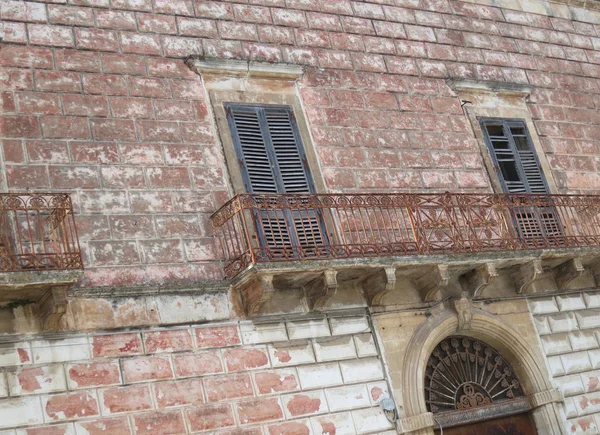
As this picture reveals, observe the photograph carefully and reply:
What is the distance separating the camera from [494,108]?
1625cm

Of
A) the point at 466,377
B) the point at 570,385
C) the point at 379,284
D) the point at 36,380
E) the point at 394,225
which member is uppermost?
the point at 394,225

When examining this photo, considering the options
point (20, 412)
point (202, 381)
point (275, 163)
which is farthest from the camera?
point (275, 163)

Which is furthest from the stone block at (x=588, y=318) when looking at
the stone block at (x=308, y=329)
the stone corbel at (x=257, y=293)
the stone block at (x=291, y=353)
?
the stone corbel at (x=257, y=293)

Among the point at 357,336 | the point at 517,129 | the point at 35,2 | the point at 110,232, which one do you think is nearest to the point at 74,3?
the point at 35,2

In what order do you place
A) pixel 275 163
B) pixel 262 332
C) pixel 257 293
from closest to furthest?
pixel 257 293, pixel 262 332, pixel 275 163

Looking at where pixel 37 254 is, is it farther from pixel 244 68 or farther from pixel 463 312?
pixel 463 312

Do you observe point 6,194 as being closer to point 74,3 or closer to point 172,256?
point 172,256

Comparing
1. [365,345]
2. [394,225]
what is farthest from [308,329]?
[394,225]

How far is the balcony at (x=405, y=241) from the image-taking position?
40.1ft

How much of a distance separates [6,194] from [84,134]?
1.69 metres

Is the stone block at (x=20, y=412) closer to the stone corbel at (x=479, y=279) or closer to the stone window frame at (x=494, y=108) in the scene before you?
the stone corbel at (x=479, y=279)

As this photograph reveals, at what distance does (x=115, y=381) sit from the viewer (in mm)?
11047

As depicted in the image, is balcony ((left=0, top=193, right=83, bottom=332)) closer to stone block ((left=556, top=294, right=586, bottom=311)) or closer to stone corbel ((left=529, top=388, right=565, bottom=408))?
stone corbel ((left=529, top=388, right=565, bottom=408))

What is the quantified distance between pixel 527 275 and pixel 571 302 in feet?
4.13
